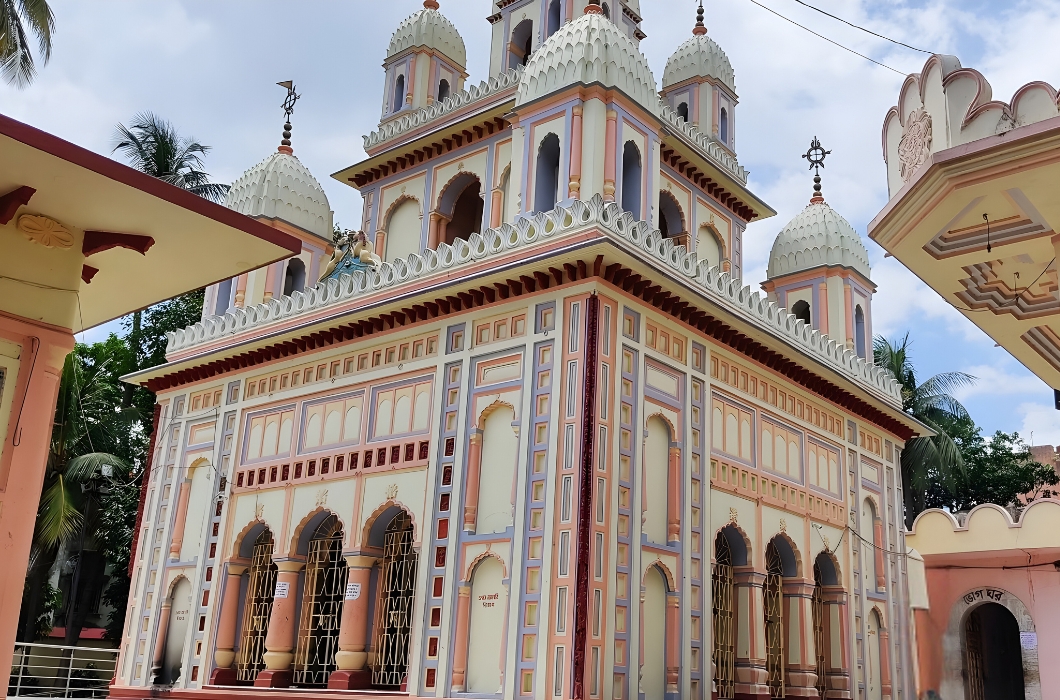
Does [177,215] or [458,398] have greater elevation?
[458,398]

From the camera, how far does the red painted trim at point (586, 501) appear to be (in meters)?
11.5

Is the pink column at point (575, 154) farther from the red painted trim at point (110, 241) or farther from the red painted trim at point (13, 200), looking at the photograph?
the red painted trim at point (13, 200)

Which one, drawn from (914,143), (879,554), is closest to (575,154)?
(914,143)

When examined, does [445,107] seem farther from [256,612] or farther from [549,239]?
[256,612]

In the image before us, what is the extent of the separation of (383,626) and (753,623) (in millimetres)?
4973

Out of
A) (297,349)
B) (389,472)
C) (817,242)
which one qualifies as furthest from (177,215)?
(817,242)

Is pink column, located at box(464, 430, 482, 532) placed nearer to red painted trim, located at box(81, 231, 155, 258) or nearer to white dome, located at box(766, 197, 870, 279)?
red painted trim, located at box(81, 231, 155, 258)

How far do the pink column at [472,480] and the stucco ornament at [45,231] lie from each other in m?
7.10

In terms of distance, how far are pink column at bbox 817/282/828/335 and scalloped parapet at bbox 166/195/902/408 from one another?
0.85 meters

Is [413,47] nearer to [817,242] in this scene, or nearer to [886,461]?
[817,242]

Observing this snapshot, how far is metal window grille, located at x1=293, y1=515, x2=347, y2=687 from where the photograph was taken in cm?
1453

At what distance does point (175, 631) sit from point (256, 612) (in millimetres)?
1579

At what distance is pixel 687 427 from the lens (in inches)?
551

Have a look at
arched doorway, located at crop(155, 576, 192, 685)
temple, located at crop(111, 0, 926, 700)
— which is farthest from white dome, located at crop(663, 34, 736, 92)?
arched doorway, located at crop(155, 576, 192, 685)
